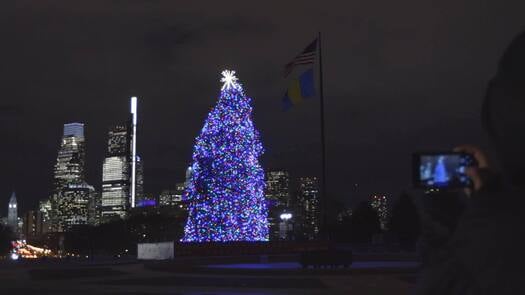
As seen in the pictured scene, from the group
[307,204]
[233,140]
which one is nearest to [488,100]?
[233,140]

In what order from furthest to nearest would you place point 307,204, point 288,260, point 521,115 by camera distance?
point 307,204
point 288,260
point 521,115

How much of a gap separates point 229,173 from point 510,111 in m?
37.3

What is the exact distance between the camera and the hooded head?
1214 mm

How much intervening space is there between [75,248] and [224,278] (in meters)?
71.2

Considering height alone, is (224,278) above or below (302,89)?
below

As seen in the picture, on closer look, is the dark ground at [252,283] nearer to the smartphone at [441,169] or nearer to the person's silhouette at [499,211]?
the smartphone at [441,169]

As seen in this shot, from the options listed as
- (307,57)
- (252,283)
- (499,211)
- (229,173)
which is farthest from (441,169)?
(229,173)

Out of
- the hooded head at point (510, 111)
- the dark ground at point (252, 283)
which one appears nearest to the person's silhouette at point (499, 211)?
the hooded head at point (510, 111)

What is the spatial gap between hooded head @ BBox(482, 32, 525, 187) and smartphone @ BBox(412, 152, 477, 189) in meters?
0.16

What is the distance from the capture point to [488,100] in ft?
4.12

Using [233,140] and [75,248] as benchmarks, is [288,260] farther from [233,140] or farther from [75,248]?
[75,248]

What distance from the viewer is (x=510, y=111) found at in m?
1.22

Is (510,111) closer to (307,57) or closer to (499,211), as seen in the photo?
(499,211)

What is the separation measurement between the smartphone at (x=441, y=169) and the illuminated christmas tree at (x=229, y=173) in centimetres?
3629
